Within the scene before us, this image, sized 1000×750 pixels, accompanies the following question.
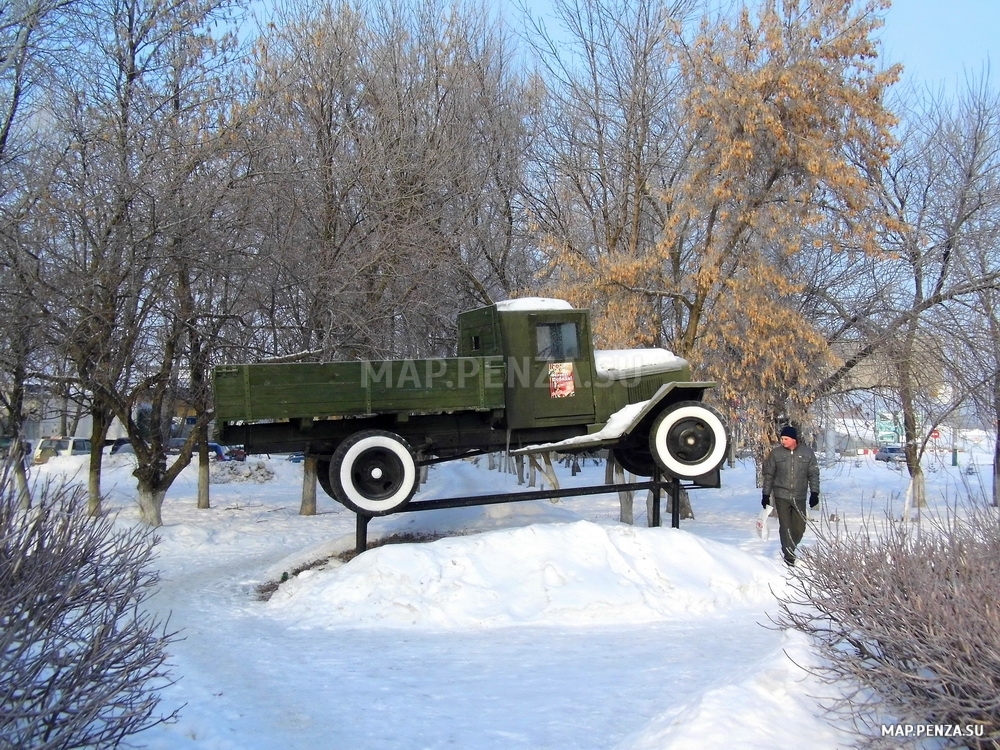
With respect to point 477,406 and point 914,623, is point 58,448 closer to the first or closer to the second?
point 477,406

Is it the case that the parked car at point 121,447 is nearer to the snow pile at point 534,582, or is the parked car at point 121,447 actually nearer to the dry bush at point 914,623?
the snow pile at point 534,582

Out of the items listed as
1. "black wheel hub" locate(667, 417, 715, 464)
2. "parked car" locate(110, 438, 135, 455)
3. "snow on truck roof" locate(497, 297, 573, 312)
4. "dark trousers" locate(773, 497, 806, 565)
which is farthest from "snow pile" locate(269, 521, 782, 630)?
"parked car" locate(110, 438, 135, 455)

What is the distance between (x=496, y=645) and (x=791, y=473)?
487 cm

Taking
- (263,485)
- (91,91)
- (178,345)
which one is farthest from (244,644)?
(263,485)

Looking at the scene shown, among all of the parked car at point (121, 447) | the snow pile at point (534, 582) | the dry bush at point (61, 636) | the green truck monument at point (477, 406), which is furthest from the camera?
the parked car at point (121, 447)

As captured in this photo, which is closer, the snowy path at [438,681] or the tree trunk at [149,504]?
the snowy path at [438,681]

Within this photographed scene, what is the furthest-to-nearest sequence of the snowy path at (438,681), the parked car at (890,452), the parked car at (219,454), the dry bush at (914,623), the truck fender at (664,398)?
1. the parked car at (219,454)
2. the parked car at (890,452)
3. the truck fender at (664,398)
4. the snowy path at (438,681)
5. the dry bush at (914,623)

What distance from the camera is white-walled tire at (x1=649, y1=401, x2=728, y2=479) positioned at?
33.7 ft

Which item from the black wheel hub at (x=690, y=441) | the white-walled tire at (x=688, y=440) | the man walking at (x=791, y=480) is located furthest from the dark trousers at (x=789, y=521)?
the black wheel hub at (x=690, y=441)

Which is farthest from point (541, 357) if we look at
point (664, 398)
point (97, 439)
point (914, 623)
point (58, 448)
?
point (58, 448)

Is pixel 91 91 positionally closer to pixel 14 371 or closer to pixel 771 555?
pixel 14 371

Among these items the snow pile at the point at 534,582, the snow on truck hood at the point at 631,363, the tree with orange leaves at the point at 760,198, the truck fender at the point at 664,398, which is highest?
the tree with orange leaves at the point at 760,198

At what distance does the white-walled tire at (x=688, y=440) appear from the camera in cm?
1027

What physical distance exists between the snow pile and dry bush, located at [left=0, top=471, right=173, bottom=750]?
14.2ft
